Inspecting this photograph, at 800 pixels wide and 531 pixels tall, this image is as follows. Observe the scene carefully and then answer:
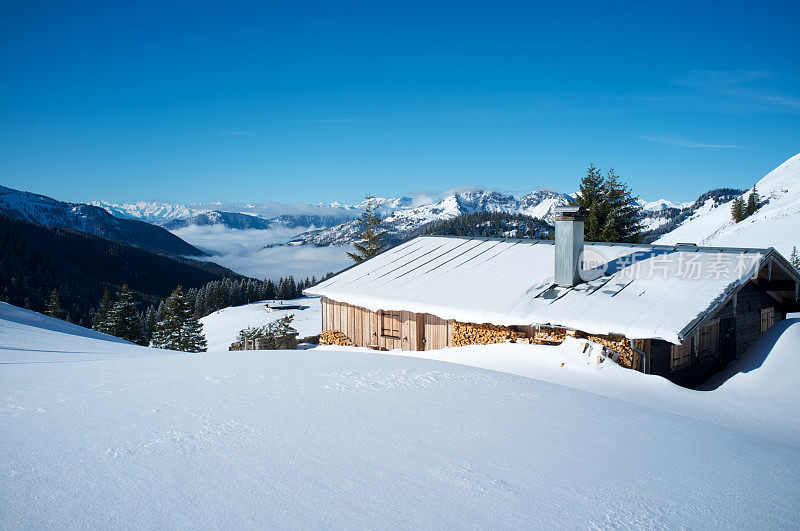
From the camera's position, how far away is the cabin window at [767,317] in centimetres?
1432

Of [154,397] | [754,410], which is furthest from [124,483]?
[754,410]

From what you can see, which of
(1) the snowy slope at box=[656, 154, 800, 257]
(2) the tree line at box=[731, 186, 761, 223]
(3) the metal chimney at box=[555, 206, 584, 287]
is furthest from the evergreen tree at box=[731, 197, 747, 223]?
(3) the metal chimney at box=[555, 206, 584, 287]

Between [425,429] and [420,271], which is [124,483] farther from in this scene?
[420,271]

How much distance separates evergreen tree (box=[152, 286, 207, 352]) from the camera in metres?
Answer: 38.9

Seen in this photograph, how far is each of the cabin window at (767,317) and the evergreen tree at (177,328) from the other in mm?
36905

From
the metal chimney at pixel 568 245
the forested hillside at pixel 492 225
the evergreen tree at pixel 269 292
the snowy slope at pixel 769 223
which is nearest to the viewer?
the metal chimney at pixel 568 245

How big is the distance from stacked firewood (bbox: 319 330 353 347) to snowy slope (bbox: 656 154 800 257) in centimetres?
7248

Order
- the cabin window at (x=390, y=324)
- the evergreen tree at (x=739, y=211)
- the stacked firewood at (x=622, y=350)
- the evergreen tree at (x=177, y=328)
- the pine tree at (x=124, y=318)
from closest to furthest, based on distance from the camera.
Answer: the stacked firewood at (x=622, y=350) → the cabin window at (x=390, y=324) → the evergreen tree at (x=177, y=328) → the pine tree at (x=124, y=318) → the evergreen tree at (x=739, y=211)

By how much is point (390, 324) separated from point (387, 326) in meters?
0.16

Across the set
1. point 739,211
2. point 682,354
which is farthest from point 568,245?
point 739,211

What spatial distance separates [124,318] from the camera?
39.9 metres

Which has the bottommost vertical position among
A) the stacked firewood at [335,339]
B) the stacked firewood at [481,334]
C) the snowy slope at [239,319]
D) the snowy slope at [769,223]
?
the snowy slope at [239,319]

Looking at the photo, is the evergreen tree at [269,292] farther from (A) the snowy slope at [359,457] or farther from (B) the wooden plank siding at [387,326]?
(A) the snowy slope at [359,457]

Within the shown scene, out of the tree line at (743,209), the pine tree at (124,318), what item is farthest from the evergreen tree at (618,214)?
the tree line at (743,209)
